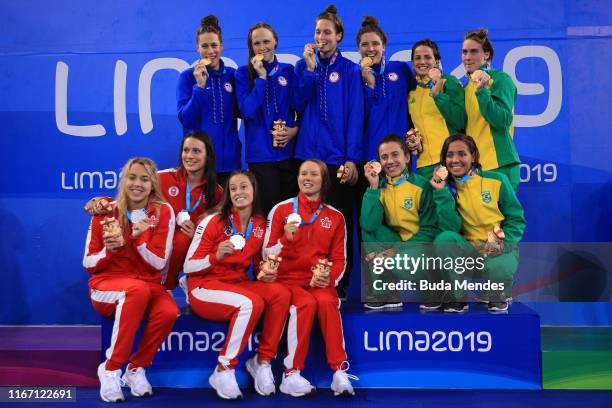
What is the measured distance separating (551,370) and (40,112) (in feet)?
14.9

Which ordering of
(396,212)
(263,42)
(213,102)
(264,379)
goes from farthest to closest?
(213,102) < (263,42) < (396,212) < (264,379)

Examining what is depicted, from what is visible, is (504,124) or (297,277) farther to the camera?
(504,124)

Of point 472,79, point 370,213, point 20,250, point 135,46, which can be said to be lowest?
point 20,250

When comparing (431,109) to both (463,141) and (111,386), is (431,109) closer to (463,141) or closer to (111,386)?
(463,141)

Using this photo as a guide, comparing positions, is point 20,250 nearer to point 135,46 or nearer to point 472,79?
point 135,46

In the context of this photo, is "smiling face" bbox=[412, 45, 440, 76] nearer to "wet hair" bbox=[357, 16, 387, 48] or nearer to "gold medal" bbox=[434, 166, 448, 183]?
"wet hair" bbox=[357, 16, 387, 48]

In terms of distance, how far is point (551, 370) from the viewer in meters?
3.75

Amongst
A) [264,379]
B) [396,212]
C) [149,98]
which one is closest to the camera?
[264,379]

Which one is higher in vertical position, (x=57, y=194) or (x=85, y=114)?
(x=85, y=114)

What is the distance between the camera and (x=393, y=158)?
4094 millimetres

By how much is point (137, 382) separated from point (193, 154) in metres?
1.45

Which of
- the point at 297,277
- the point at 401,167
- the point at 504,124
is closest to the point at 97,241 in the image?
the point at 297,277

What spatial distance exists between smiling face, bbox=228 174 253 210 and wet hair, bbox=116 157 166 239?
0.44 m

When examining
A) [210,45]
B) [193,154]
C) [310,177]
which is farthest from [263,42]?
[310,177]
